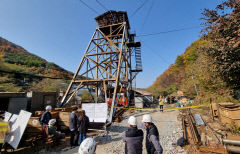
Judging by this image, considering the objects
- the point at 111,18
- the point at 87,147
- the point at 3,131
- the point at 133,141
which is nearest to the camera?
the point at 87,147

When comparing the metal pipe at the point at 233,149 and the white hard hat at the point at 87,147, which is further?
the metal pipe at the point at 233,149

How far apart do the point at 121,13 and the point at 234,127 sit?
41.8 feet

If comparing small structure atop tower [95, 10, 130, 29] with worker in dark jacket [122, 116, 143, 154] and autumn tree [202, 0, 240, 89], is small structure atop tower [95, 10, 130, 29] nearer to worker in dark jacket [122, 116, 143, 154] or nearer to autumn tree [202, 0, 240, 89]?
autumn tree [202, 0, 240, 89]

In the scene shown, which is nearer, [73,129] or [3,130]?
[3,130]

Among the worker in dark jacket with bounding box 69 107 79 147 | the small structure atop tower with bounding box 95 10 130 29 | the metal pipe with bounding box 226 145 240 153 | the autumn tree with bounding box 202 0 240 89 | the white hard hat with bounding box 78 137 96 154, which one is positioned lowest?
the worker in dark jacket with bounding box 69 107 79 147

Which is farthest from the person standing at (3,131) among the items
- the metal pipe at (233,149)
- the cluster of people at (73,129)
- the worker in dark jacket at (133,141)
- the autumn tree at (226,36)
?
the autumn tree at (226,36)

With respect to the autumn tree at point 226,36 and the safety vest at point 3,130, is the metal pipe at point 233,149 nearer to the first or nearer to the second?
the autumn tree at point 226,36

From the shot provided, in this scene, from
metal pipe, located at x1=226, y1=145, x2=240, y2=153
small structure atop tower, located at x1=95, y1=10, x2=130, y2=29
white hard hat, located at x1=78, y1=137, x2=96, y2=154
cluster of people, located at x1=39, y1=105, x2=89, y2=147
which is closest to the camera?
white hard hat, located at x1=78, y1=137, x2=96, y2=154

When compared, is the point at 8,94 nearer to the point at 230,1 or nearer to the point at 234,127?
the point at 234,127

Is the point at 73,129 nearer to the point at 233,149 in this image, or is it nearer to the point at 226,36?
the point at 233,149

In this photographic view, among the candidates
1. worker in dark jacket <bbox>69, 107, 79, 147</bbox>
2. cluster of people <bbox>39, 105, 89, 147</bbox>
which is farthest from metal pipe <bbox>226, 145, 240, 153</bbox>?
worker in dark jacket <bbox>69, 107, 79, 147</bbox>

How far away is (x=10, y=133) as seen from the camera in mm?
3879

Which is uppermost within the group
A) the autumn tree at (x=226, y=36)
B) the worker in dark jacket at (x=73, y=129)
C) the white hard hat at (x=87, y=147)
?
the autumn tree at (x=226, y=36)

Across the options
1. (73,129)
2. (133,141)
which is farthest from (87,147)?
(73,129)
